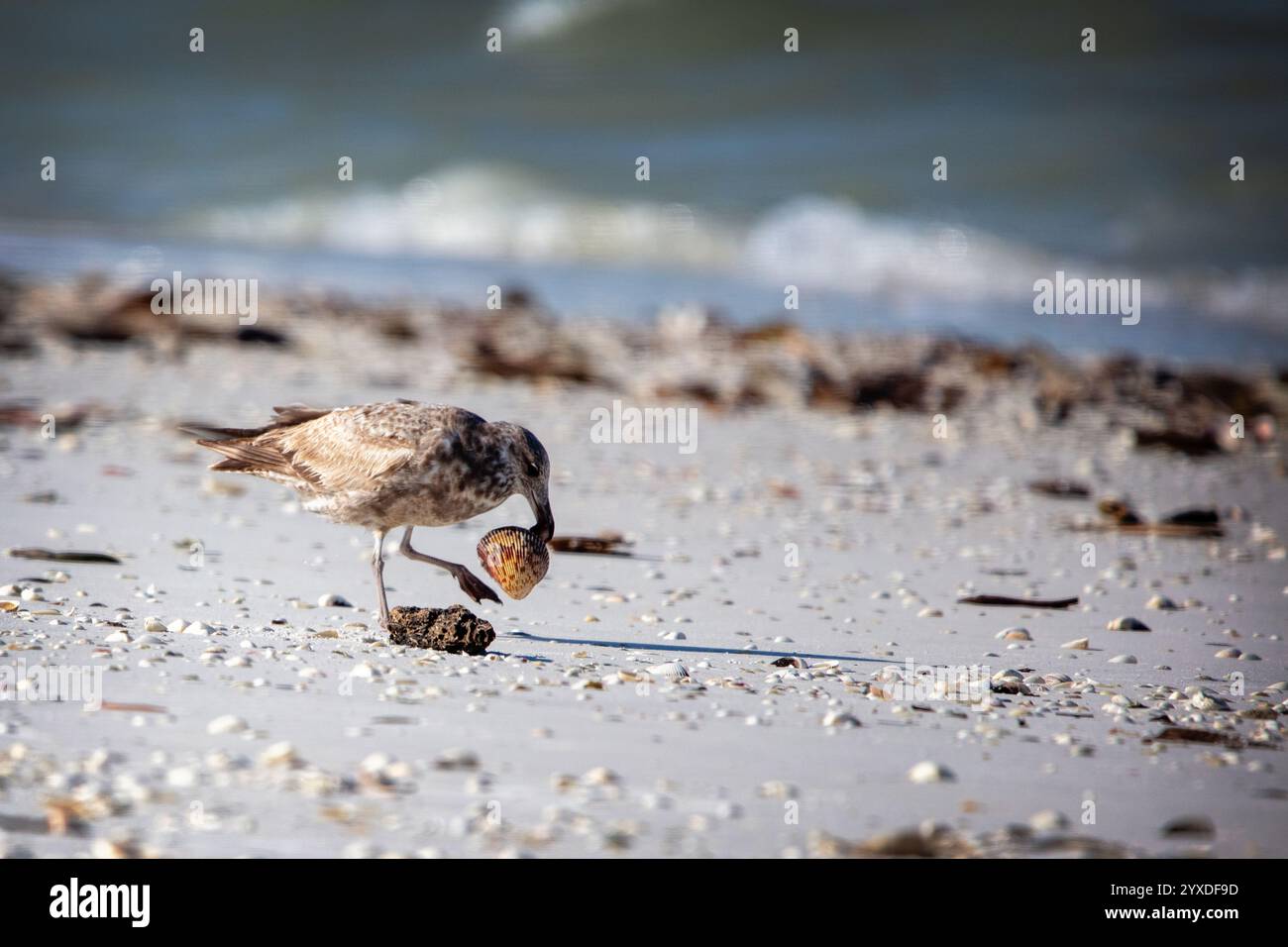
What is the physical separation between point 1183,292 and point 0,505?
69.9ft

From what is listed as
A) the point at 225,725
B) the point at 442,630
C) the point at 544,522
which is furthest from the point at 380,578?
the point at 225,725

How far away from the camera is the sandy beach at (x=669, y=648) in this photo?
137 inches

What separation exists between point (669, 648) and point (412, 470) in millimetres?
1288

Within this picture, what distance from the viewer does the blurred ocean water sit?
2458 centimetres

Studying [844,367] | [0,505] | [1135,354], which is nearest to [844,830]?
[0,505]

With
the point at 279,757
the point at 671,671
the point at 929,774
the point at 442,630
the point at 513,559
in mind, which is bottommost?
the point at 929,774

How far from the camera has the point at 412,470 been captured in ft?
17.7

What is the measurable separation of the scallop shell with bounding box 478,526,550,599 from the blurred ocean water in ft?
50.4

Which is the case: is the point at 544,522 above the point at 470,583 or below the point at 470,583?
above

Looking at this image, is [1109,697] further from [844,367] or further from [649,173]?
[649,173]

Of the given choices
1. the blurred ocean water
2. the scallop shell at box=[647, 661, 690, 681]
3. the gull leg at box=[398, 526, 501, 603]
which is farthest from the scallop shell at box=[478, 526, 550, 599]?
the blurred ocean water

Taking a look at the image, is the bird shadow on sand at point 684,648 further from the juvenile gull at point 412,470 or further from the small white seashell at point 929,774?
the small white seashell at point 929,774

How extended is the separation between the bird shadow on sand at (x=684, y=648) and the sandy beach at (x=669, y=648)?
0.03 meters

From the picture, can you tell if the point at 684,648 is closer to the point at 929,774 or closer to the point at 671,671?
the point at 671,671
